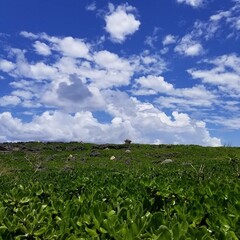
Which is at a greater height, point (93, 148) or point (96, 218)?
point (93, 148)

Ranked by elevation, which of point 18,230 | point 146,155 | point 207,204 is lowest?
point 18,230

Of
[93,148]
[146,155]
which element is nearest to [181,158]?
[146,155]

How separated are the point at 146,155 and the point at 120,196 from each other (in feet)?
142

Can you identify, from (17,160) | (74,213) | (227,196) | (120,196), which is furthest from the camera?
(17,160)

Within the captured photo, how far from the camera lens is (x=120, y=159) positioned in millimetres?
46656

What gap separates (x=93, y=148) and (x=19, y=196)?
2006 inches

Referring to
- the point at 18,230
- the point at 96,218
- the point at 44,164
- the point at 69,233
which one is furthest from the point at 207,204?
the point at 44,164

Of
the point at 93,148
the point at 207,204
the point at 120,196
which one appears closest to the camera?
the point at 207,204

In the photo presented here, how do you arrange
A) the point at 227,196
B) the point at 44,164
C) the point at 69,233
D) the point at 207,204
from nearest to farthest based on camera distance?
the point at 69,233 < the point at 207,204 < the point at 227,196 < the point at 44,164

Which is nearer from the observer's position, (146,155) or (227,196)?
(227,196)

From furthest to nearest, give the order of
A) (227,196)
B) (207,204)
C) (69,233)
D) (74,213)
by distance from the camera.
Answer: (227,196), (207,204), (74,213), (69,233)

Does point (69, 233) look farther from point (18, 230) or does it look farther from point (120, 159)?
point (120, 159)

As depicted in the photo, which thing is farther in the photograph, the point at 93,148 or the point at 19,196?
the point at 93,148

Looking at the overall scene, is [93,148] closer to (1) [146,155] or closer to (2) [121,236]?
(1) [146,155]
